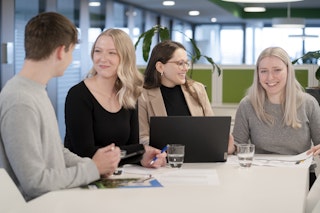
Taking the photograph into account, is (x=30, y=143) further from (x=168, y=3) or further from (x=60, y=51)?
(x=168, y=3)

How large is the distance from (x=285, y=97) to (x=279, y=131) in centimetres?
18

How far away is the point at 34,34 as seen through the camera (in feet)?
6.27

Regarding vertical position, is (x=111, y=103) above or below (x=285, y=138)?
above

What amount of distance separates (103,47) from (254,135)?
0.91 m

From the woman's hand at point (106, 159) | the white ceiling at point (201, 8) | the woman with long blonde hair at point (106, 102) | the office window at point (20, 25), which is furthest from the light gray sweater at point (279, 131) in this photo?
the white ceiling at point (201, 8)

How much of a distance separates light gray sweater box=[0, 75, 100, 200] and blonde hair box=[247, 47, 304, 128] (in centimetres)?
125

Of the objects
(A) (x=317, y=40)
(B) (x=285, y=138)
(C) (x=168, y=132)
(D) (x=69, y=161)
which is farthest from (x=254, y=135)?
(A) (x=317, y=40)

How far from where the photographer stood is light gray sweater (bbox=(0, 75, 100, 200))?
5.93 ft

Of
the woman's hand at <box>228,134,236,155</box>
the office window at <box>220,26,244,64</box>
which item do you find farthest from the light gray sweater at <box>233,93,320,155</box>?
the office window at <box>220,26,244,64</box>

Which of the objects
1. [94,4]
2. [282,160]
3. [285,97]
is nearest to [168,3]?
[94,4]

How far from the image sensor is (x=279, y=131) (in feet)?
9.57

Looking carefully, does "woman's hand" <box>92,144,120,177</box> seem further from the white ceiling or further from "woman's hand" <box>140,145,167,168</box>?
the white ceiling

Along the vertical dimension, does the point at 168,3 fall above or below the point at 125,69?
above

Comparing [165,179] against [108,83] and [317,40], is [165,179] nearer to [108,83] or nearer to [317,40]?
[108,83]
